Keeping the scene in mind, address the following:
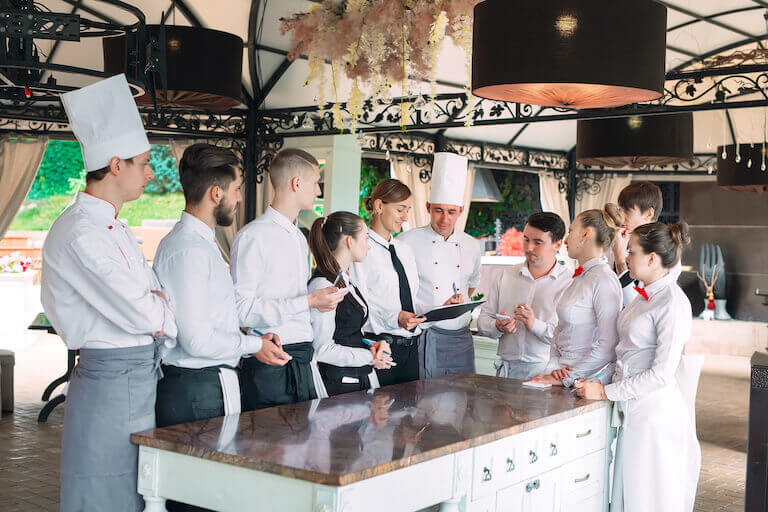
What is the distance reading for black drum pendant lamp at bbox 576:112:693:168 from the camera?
5.77 m

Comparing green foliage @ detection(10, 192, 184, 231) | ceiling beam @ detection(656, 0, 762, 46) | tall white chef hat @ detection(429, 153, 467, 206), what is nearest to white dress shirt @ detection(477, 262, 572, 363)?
tall white chef hat @ detection(429, 153, 467, 206)

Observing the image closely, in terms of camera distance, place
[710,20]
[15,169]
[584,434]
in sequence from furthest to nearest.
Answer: [15,169], [710,20], [584,434]

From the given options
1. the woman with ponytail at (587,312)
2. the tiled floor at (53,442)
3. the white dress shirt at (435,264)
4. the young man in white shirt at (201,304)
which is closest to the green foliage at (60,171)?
the tiled floor at (53,442)

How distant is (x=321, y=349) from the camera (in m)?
3.31

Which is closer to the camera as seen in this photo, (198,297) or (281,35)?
(198,297)

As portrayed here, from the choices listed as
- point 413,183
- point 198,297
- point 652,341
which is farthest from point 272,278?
point 413,183

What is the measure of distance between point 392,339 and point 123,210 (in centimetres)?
1119

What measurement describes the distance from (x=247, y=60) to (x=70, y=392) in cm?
642

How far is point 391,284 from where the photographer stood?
4.16m

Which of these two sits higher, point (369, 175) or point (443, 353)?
point (369, 175)

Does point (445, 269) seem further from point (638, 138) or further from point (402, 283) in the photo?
point (638, 138)

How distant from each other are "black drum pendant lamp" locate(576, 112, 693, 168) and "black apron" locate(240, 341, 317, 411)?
3497 mm

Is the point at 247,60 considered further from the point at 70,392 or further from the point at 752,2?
the point at 70,392

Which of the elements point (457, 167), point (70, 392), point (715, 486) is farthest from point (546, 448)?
point (715, 486)
